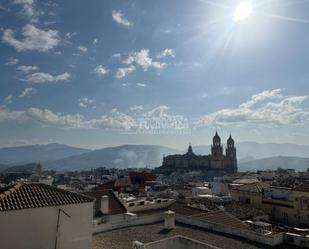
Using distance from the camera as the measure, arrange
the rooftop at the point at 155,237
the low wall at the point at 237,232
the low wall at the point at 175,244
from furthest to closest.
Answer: the low wall at the point at 237,232, the rooftop at the point at 155,237, the low wall at the point at 175,244

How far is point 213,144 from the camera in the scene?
157 m

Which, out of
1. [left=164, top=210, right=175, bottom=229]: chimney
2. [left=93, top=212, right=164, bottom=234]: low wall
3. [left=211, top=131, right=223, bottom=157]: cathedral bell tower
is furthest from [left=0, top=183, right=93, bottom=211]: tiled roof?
[left=211, top=131, right=223, bottom=157]: cathedral bell tower

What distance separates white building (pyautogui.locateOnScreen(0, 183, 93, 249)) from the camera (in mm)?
15258

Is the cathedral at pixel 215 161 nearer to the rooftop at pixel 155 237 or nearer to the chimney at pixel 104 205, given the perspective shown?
the chimney at pixel 104 205

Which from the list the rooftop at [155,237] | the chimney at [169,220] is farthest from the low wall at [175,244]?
the chimney at [169,220]

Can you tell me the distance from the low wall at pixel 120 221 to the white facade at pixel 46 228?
4.58 m

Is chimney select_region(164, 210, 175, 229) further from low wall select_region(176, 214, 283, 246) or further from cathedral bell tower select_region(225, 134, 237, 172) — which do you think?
cathedral bell tower select_region(225, 134, 237, 172)

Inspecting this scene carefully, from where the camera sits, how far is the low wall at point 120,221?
22516mm

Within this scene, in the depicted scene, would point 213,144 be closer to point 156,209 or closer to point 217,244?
point 156,209

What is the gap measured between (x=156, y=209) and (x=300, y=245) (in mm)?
14667

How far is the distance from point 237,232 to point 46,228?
1065 cm

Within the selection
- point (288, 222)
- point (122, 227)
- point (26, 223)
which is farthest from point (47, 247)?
point (288, 222)

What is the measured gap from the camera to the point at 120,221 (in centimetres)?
2380

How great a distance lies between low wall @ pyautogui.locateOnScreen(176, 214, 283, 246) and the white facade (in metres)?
7.93
